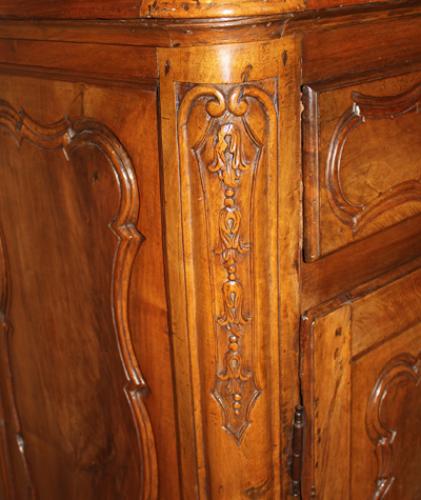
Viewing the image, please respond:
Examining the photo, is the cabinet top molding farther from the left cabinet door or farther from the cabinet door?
the cabinet door

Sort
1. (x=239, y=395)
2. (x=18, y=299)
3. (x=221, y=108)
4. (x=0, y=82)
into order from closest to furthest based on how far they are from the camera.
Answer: (x=221, y=108) → (x=239, y=395) → (x=0, y=82) → (x=18, y=299)

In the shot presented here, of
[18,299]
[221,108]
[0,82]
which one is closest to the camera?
[221,108]

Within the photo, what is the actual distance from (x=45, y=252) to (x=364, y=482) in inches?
20.8

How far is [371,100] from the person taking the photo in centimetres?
84

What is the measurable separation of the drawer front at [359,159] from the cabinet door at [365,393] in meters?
0.09

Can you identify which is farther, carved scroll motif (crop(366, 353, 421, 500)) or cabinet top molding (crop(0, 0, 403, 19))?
carved scroll motif (crop(366, 353, 421, 500))

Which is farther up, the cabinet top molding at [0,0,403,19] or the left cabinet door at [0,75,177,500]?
the cabinet top molding at [0,0,403,19]

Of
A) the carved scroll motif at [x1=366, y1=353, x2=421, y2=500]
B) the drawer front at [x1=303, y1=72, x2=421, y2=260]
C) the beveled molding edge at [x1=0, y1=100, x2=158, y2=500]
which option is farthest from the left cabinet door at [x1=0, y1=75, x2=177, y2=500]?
the carved scroll motif at [x1=366, y1=353, x2=421, y2=500]

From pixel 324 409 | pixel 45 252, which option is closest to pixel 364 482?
pixel 324 409

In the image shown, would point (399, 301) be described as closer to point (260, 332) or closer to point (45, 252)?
point (260, 332)

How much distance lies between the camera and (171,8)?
2.16 feet

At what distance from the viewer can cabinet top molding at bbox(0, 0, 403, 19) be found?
652mm

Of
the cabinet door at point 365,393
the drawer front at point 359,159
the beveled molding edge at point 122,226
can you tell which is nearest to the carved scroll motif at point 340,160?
the drawer front at point 359,159

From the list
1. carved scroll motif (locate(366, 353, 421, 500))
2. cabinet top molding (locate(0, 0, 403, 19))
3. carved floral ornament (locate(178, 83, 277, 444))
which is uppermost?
cabinet top molding (locate(0, 0, 403, 19))
